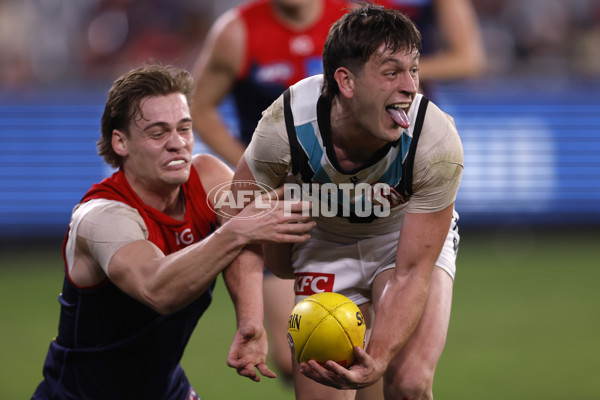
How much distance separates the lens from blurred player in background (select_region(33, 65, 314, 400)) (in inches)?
154

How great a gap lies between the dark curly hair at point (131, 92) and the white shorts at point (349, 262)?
40.6 inches

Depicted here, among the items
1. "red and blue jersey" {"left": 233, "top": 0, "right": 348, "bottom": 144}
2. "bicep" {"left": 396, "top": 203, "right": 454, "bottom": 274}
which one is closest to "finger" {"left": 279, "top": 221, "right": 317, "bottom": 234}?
"bicep" {"left": 396, "top": 203, "right": 454, "bottom": 274}

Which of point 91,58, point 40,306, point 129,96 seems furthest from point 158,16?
point 129,96

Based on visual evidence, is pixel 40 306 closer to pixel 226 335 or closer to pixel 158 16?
pixel 226 335

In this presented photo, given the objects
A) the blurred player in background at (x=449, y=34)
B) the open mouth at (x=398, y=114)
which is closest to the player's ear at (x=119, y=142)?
the open mouth at (x=398, y=114)

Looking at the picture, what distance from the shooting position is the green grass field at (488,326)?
6.40 m

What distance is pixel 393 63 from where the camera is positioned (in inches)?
140

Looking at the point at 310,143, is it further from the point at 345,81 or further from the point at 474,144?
the point at 474,144

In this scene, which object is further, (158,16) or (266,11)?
(158,16)

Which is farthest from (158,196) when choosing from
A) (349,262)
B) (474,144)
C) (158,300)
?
(474,144)

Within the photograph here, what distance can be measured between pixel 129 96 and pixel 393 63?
4.70ft

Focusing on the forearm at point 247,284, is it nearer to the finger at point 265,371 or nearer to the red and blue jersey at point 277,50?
the finger at point 265,371

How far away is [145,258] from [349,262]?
1063 mm

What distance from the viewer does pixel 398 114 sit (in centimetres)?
362
